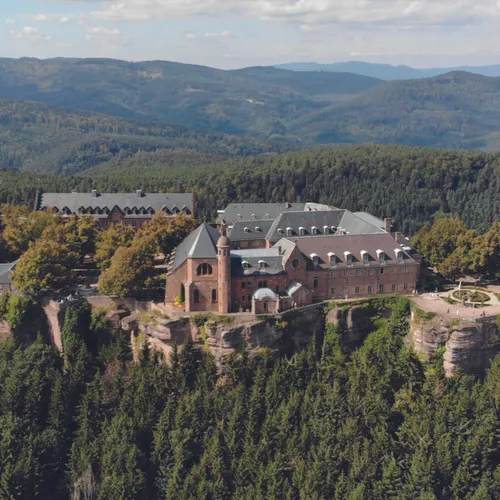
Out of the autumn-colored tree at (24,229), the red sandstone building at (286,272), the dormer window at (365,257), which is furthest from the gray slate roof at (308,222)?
the autumn-colored tree at (24,229)

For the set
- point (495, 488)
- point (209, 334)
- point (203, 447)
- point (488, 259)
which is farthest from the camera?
point (488, 259)

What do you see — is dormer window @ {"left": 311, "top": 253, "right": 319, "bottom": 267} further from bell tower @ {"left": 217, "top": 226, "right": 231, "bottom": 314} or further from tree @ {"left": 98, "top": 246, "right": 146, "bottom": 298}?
tree @ {"left": 98, "top": 246, "right": 146, "bottom": 298}

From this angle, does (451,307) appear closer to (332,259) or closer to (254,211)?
(332,259)

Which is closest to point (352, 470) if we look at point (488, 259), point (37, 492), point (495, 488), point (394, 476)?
point (394, 476)

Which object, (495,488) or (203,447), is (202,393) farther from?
(495,488)

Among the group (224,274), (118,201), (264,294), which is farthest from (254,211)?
(264,294)

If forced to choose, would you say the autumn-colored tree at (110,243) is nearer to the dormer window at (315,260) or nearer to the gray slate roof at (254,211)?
the gray slate roof at (254,211)
